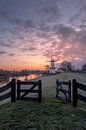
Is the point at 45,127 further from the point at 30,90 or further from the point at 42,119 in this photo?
the point at 30,90

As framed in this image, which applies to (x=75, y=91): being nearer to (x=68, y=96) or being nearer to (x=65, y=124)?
(x=68, y=96)

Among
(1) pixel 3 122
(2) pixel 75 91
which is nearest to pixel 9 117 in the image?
(1) pixel 3 122

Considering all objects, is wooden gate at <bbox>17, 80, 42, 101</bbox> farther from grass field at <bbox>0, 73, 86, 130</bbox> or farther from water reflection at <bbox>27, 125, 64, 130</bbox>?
water reflection at <bbox>27, 125, 64, 130</bbox>

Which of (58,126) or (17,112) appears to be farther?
(17,112)

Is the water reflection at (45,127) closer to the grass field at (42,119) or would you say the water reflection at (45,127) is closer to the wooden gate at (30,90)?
the grass field at (42,119)

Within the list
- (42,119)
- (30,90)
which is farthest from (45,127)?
(30,90)

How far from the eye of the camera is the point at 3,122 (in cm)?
905

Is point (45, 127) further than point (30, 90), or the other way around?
point (30, 90)

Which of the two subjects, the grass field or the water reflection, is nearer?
the water reflection

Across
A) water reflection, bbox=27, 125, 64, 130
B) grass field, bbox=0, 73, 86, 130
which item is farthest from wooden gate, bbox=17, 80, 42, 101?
water reflection, bbox=27, 125, 64, 130

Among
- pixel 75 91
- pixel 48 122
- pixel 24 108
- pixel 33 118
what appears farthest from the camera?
pixel 75 91

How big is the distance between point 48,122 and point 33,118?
88 centimetres

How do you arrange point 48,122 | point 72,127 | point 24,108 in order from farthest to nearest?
point 24,108 < point 48,122 < point 72,127

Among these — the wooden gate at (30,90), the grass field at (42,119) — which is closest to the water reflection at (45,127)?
the grass field at (42,119)
